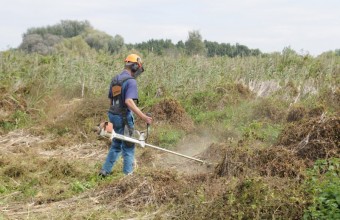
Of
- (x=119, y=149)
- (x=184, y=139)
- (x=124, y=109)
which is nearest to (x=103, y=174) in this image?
(x=119, y=149)

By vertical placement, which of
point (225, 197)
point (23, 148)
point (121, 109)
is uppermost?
point (121, 109)

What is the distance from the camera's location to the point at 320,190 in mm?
4496

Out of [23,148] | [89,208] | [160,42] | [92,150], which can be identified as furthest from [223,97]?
[160,42]

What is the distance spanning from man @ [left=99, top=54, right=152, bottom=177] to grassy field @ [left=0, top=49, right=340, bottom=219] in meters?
0.27

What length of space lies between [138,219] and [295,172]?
74.5 inches

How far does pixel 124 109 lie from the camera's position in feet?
23.4

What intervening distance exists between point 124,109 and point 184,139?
278cm

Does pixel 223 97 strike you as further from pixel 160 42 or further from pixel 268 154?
pixel 160 42

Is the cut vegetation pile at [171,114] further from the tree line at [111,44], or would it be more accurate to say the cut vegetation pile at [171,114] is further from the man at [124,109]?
the tree line at [111,44]

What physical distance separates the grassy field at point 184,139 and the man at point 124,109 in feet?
0.90

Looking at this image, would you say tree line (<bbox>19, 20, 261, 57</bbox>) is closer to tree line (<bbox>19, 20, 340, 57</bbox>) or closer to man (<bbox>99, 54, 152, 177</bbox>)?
tree line (<bbox>19, 20, 340, 57</bbox>)

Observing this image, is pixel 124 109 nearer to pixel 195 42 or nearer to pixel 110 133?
pixel 110 133

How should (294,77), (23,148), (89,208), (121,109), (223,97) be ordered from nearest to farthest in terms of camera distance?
(89,208) → (121,109) → (23,148) → (223,97) → (294,77)

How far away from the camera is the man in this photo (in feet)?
22.8
